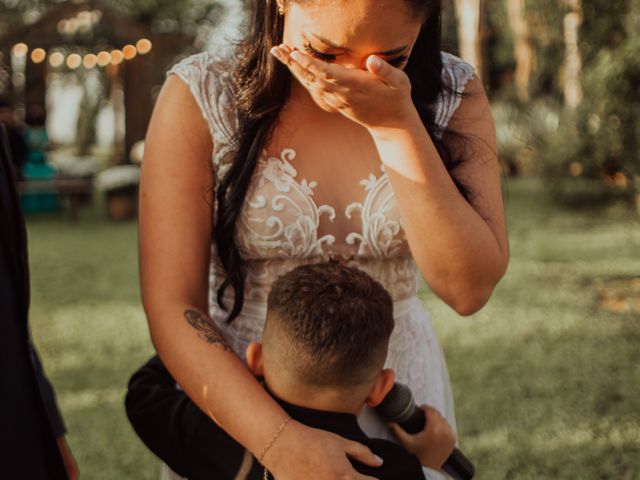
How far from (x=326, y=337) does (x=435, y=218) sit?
34 cm

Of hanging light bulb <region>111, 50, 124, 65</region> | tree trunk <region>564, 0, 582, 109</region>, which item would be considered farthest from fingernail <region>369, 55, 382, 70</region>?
hanging light bulb <region>111, 50, 124, 65</region>

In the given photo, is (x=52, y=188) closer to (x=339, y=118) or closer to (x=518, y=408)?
(x=518, y=408)

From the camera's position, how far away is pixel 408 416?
1873mm

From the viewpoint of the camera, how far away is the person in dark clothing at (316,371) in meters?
1.70

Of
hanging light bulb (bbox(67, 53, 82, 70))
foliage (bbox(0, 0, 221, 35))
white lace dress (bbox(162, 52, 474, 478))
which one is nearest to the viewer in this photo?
white lace dress (bbox(162, 52, 474, 478))

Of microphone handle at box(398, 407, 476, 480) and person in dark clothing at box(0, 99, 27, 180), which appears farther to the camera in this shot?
person in dark clothing at box(0, 99, 27, 180)

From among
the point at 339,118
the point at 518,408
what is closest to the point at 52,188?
the point at 518,408

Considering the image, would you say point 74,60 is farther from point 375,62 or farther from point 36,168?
point 375,62

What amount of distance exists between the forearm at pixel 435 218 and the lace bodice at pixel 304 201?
0.20 metres

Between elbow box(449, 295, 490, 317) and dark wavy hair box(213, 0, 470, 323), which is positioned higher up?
dark wavy hair box(213, 0, 470, 323)

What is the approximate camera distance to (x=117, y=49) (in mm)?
16031

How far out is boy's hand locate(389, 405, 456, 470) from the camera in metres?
1.87

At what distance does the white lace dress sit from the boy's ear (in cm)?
18

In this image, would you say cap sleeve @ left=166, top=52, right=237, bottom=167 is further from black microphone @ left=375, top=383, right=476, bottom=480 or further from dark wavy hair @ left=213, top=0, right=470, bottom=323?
black microphone @ left=375, top=383, right=476, bottom=480
